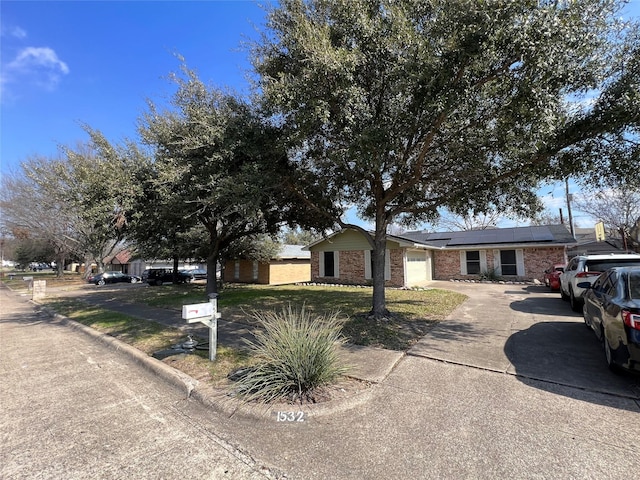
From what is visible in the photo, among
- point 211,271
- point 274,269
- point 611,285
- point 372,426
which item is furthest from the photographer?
point 274,269

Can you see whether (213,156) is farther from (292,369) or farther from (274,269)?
(274,269)

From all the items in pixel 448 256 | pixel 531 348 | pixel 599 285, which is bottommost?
pixel 531 348

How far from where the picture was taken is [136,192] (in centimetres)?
1016

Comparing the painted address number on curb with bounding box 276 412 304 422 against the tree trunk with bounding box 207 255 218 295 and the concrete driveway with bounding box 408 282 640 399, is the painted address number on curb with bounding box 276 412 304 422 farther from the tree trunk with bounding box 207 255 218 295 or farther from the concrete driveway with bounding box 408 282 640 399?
the tree trunk with bounding box 207 255 218 295

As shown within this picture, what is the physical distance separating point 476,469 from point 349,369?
7.79 ft

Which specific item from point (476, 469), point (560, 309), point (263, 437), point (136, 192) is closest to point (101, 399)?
point (263, 437)

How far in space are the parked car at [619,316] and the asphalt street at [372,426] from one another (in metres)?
0.40

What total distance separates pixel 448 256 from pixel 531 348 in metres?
18.8

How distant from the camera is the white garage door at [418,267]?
20328mm

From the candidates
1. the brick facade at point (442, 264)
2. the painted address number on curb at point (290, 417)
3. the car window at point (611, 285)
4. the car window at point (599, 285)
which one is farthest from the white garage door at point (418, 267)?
the painted address number on curb at point (290, 417)

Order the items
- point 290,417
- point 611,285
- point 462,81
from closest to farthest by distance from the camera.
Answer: point 290,417 → point 611,285 → point 462,81

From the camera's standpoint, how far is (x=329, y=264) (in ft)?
75.1

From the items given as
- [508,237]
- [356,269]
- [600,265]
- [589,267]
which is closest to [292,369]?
[589,267]

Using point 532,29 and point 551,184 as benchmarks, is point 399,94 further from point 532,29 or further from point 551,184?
point 551,184
